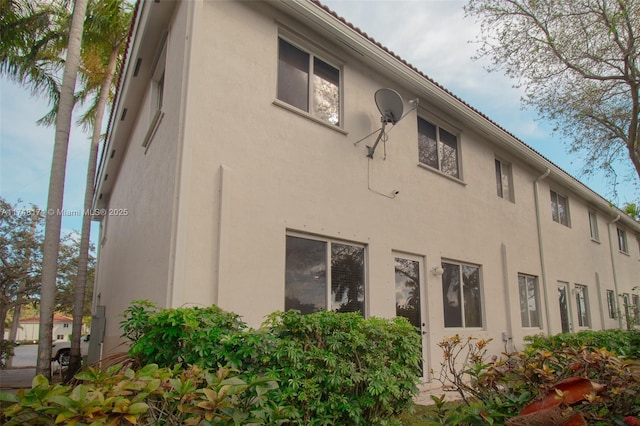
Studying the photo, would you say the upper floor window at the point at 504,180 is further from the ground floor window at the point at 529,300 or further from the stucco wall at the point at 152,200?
the stucco wall at the point at 152,200

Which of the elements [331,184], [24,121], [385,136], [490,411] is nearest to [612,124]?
[385,136]

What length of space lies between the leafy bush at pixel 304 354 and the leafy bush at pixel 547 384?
108cm

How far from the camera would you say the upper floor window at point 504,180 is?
39.4ft

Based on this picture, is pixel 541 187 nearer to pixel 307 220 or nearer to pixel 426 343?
pixel 426 343

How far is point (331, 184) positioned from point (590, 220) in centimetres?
1520

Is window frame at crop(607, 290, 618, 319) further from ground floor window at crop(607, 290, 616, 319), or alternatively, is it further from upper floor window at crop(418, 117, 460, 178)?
upper floor window at crop(418, 117, 460, 178)

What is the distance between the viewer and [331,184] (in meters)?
6.94

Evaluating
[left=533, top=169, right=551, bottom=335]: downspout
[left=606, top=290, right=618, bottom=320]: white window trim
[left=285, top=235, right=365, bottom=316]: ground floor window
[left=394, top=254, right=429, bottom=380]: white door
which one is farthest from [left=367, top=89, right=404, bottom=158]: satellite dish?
[left=606, top=290, right=618, bottom=320]: white window trim

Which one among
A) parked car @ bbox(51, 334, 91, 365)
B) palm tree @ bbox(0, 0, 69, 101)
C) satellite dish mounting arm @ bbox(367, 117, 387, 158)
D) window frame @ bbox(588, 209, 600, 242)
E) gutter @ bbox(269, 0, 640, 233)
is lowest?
parked car @ bbox(51, 334, 91, 365)

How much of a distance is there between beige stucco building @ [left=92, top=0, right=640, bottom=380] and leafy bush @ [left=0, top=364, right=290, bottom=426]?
85.1 inches

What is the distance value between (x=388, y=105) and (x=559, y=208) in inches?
418

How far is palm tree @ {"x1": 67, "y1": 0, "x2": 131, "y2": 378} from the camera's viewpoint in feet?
36.2

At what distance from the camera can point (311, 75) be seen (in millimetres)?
7207

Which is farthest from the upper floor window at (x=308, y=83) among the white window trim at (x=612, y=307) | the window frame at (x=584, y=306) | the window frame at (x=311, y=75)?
the white window trim at (x=612, y=307)
